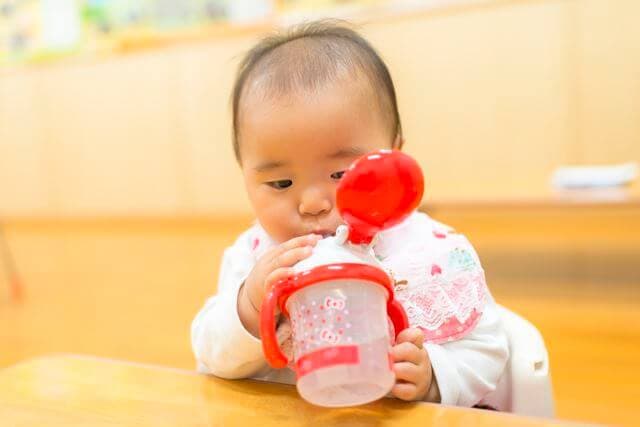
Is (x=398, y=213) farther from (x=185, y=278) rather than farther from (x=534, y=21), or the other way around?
(x=534, y=21)

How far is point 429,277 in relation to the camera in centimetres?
79

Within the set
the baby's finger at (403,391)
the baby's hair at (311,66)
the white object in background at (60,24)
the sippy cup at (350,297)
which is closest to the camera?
the sippy cup at (350,297)

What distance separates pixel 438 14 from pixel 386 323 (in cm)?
337

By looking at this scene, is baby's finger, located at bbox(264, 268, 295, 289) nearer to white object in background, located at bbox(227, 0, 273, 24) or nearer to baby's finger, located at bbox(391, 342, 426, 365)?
baby's finger, located at bbox(391, 342, 426, 365)

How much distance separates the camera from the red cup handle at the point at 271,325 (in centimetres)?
54

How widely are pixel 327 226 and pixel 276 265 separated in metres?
0.09

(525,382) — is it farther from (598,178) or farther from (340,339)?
(598,178)

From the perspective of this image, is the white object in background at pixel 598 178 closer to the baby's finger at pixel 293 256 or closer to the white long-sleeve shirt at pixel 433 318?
the white long-sleeve shirt at pixel 433 318

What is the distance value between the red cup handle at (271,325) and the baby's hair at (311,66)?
24cm

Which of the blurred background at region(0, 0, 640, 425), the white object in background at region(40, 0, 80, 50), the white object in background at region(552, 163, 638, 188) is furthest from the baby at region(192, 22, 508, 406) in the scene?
the white object in background at region(40, 0, 80, 50)

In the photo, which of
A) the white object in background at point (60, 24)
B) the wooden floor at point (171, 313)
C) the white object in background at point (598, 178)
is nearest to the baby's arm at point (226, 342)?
the wooden floor at point (171, 313)

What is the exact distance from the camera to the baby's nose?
25.8 inches

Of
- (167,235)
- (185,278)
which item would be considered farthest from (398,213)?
(167,235)

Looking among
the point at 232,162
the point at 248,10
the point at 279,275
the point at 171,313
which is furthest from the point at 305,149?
the point at 248,10
